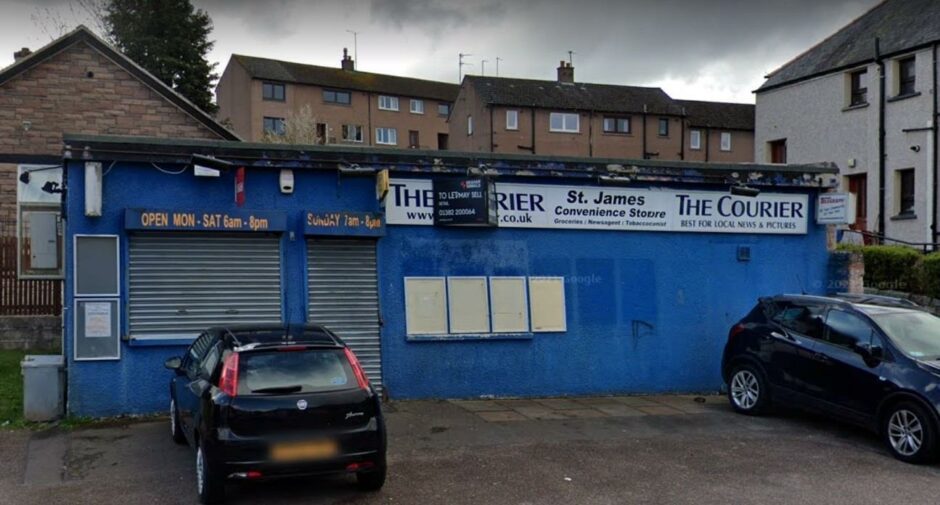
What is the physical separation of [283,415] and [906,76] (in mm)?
26454

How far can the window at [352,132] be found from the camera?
55.5m

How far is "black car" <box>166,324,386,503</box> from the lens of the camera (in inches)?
249

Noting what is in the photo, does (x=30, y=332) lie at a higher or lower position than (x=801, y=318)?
lower

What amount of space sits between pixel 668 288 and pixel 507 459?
18.7 ft

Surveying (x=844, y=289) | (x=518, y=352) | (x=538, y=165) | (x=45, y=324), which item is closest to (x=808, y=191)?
(x=844, y=289)

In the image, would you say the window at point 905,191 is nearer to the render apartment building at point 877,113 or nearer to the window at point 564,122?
the render apartment building at point 877,113

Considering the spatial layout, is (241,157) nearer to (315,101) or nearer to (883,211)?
(883,211)

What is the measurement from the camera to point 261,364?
6688 millimetres

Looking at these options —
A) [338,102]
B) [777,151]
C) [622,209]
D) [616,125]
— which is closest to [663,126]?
[616,125]

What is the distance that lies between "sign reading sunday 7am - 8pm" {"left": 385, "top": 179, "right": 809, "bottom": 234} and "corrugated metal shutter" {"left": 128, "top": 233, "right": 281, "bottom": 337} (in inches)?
76.0

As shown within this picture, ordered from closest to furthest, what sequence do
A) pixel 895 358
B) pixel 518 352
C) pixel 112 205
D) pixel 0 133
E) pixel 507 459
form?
pixel 507 459, pixel 895 358, pixel 112 205, pixel 518 352, pixel 0 133

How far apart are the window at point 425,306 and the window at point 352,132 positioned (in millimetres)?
44798

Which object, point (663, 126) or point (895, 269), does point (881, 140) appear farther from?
point (663, 126)

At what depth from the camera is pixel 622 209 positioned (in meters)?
12.7
